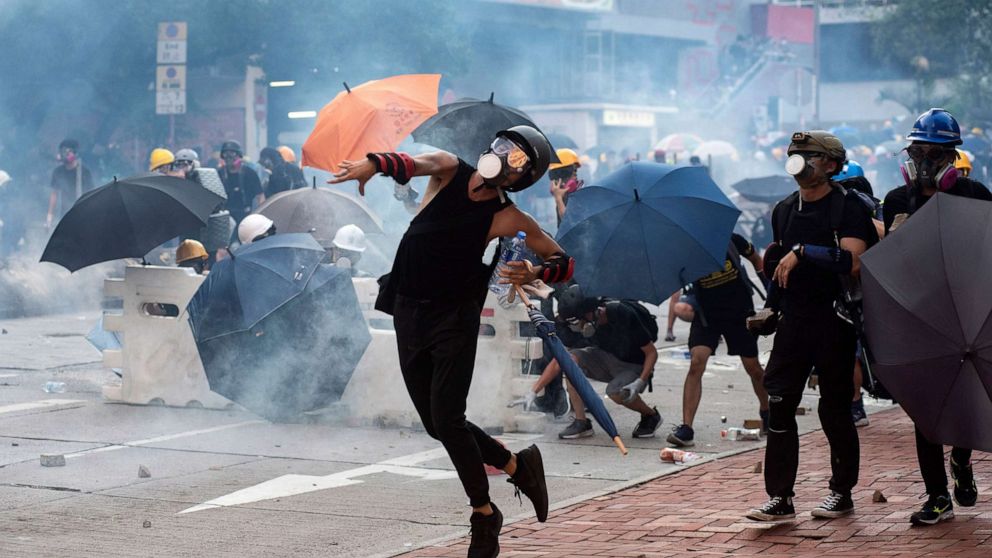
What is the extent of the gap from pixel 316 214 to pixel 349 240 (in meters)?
1.21

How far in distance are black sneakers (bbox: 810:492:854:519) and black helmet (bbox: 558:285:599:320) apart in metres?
2.74

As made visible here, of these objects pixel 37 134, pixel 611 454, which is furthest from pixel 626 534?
pixel 37 134

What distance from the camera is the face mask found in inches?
248

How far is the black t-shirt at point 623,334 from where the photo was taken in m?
9.08

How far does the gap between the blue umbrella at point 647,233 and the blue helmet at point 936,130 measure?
6.70 feet

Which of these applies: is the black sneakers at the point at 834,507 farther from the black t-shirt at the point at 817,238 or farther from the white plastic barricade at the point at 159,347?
the white plastic barricade at the point at 159,347

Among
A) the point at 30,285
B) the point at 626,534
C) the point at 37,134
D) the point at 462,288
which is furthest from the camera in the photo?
the point at 37,134

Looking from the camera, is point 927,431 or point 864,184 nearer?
point 927,431

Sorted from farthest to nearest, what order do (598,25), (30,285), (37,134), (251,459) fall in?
(598,25) → (37,134) → (30,285) → (251,459)

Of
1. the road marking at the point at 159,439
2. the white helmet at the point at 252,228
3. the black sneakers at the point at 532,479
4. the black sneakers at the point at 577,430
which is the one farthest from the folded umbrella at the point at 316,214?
the black sneakers at the point at 532,479

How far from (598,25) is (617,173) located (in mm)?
45748

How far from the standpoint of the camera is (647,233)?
27.4 ft

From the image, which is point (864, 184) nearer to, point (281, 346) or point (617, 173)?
point (617, 173)

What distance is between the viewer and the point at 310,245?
30.7ft
